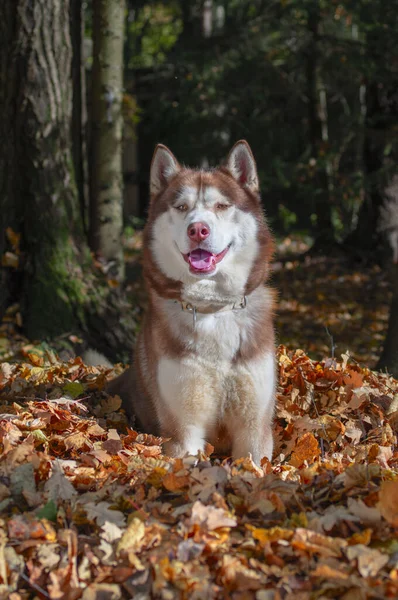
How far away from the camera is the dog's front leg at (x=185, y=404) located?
373 centimetres

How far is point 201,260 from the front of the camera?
3715 millimetres

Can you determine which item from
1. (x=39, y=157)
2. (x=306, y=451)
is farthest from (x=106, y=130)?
(x=306, y=451)

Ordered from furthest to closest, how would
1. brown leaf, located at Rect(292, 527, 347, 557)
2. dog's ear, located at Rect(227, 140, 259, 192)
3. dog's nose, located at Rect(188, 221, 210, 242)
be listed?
1. dog's ear, located at Rect(227, 140, 259, 192)
2. dog's nose, located at Rect(188, 221, 210, 242)
3. brown leaf, located at Rect(292, 527, 347, 557)

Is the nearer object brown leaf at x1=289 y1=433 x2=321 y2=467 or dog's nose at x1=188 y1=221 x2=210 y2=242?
dog's nose at x1=188 y1=221 x2=210 y2=242

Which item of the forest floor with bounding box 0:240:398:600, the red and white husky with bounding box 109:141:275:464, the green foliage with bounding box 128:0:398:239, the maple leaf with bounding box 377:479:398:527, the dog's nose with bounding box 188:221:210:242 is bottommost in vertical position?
the forest floor with bounding box 0:240:398:600

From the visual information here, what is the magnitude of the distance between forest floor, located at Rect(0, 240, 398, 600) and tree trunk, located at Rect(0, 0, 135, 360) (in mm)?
1979

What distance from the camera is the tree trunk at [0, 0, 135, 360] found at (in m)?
6.28

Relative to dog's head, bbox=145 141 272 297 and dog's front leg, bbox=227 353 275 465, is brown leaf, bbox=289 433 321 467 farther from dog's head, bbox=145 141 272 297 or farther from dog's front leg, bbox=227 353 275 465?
dog's head, bbox=145 141 272 297

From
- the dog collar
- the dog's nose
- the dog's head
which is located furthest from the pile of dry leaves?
the dog's nose

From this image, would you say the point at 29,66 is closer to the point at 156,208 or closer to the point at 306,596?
the point at 156,208

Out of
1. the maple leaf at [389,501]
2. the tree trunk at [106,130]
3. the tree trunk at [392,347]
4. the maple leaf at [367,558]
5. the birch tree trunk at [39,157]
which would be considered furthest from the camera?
the tree trunk at [106,130]

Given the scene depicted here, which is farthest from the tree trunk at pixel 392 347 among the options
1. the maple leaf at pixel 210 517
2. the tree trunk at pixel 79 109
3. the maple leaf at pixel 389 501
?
the maple leaf at pixel 210 517

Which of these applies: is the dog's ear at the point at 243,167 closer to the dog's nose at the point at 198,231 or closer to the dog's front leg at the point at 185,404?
the dog's nose at the point at 198,231

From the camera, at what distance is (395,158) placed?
11.2m
